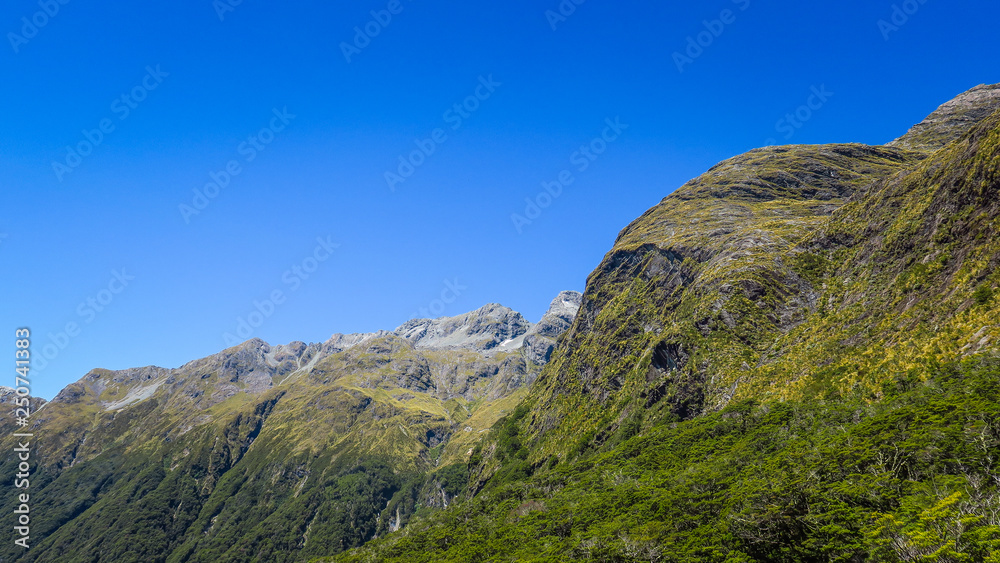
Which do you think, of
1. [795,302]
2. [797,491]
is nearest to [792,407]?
[797,491]

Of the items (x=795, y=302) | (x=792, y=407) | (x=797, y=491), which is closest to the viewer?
(x=797, y=491)

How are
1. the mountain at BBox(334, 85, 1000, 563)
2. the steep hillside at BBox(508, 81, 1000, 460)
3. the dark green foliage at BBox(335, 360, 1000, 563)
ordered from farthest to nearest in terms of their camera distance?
Answer: the steep hillside at BBox(508, 81, 1000, 460)
the mountain at BBox(334, 85, 1000, 563)
the dark green foliage at BBox(335, 360, 1000, 563)

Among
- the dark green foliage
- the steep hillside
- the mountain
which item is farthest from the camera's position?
the steep hillside

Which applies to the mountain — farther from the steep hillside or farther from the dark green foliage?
the steep hillside

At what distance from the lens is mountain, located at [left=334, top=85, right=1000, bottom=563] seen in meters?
52.2

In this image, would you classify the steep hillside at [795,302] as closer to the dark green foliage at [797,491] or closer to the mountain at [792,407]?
the mountain at [792,407]

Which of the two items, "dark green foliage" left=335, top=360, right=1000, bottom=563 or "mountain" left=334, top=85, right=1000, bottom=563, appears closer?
"dark green foliage" left=335, top=360, right=1000, bottom=563

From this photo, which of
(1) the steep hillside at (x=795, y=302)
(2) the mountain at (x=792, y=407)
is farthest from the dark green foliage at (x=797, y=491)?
(1) the steep hillside at (x=795, y=302)

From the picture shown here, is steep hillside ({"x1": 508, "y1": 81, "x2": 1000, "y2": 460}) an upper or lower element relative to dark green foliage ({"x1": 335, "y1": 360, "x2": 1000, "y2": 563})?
upper

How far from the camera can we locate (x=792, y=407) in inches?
3610

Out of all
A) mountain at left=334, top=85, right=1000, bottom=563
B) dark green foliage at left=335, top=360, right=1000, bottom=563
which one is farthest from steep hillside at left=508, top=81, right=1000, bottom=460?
dark green foliage at left=335, top=360, right=1000, bottom=563

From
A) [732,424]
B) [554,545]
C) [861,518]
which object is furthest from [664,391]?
[861,518]

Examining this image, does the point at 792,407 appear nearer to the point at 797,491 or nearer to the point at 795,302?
the point at 797,491

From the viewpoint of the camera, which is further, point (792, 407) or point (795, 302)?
point (795, 302)
